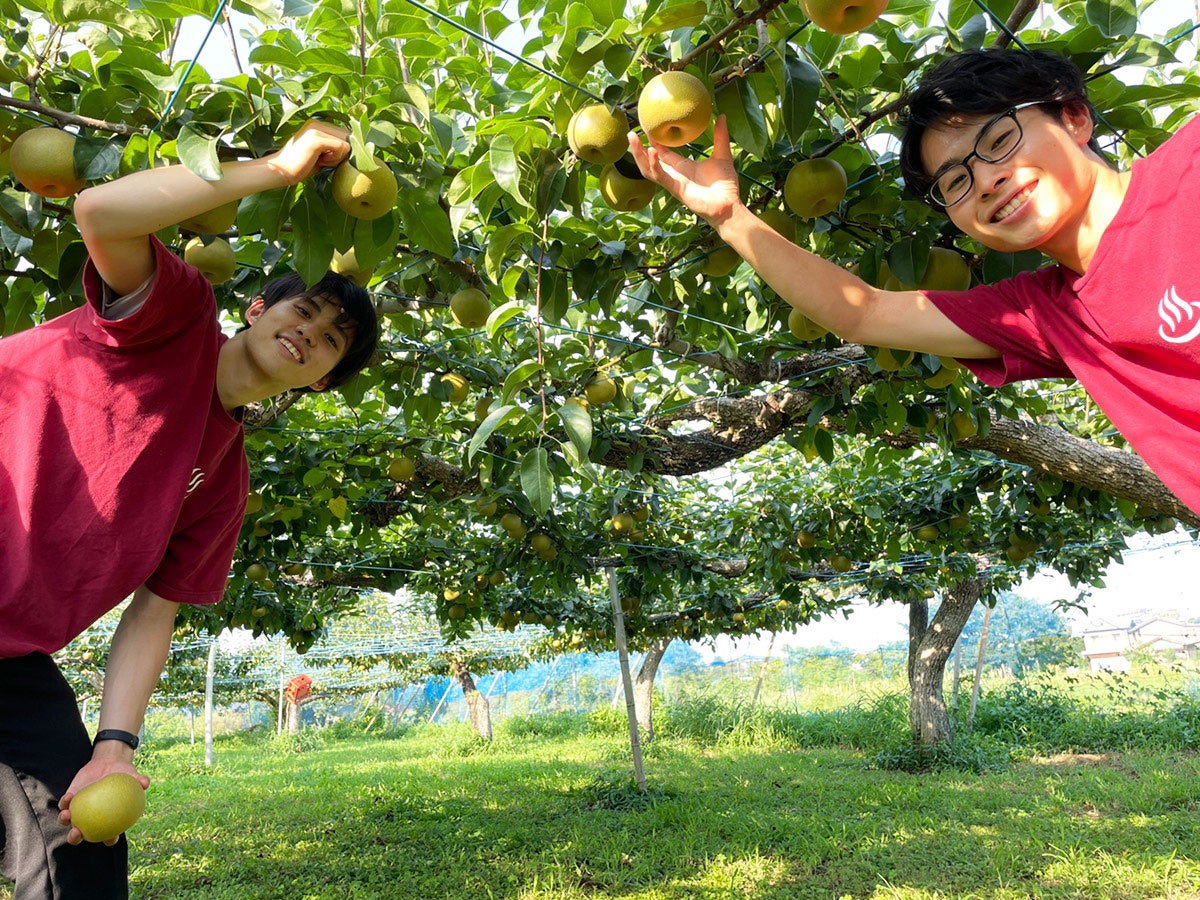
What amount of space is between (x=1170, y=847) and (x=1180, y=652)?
61.0 feet

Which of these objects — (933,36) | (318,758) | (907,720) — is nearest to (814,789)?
(907,720)

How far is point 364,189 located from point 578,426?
1.67 feet

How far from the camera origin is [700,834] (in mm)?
6328

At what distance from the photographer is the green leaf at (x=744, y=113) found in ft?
4.58

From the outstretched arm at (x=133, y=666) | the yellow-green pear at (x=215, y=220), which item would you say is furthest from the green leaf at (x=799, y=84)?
the outstretched arm at (x=133, y=666)

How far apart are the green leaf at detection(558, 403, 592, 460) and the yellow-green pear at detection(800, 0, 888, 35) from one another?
0.69 metres

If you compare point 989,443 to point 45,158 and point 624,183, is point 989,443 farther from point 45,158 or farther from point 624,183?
point 45,158

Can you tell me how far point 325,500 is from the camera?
4348 millimetres

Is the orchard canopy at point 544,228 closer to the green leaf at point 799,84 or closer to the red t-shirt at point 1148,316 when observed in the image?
the green leaf at point 799,84

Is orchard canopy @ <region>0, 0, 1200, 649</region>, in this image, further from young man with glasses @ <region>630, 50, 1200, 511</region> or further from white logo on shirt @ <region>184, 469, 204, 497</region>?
white logo on shirt @ <region>184, 469, 204, 497</region>

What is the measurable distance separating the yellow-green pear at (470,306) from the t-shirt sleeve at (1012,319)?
1005mm

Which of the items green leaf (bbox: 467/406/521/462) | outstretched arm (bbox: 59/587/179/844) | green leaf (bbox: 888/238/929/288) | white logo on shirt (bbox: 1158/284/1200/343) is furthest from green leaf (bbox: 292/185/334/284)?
white logo on shirt (bbox: 1158/284/1200/343)

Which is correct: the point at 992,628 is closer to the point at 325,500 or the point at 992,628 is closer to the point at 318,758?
the point at 318,758

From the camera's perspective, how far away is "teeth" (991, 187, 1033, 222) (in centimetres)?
129
